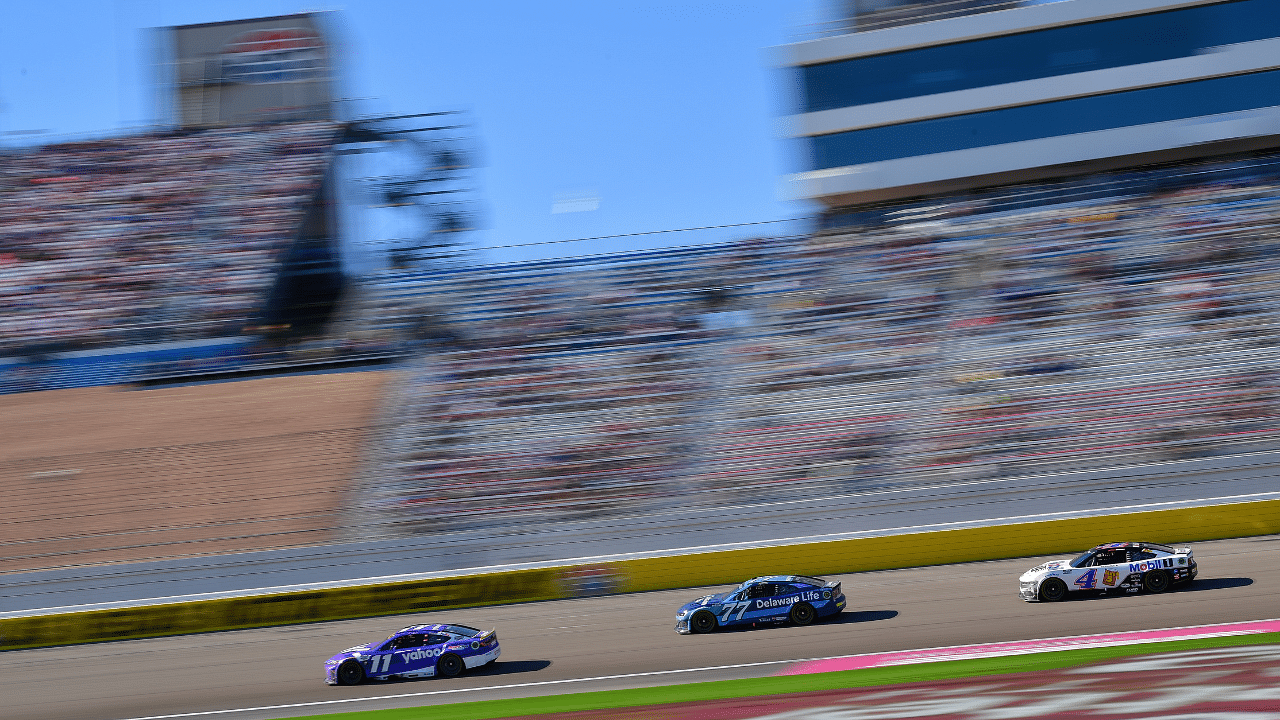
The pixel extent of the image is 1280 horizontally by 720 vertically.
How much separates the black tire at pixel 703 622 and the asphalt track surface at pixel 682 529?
12.9ft

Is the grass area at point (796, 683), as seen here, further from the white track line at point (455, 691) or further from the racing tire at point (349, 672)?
the racing tire at point (349, 672)

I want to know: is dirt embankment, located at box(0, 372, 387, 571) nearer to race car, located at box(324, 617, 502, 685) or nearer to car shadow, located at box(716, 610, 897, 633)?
race car, located at box(324, 617, 502, 685)

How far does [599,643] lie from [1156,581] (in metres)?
7.43

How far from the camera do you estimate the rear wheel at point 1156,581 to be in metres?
13.5

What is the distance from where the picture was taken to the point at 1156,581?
44.4 feet

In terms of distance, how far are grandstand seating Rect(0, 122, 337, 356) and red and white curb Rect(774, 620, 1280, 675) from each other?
1915 centimetres

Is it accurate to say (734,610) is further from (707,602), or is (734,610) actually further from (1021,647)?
(1021,647)

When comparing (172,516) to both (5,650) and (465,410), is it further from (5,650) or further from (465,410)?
(465,410)

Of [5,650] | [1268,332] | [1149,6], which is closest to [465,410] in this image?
[5,650]

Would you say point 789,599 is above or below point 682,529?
below

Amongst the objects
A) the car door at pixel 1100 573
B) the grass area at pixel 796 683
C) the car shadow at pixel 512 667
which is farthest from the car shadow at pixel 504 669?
the car door at pixel 1100 573

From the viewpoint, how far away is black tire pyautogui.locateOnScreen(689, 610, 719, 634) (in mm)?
14438

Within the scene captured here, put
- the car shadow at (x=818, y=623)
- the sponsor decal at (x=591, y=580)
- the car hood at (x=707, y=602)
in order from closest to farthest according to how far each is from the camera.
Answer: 1. the car shadow at (x=818, y=623)
2. the car hood at (x=707, y=602)
3. the sponsor decal at (x=591, y=580)

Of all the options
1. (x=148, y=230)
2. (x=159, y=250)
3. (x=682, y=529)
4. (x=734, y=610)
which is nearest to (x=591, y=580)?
(x=682, y=529)
